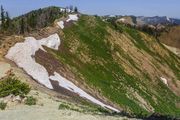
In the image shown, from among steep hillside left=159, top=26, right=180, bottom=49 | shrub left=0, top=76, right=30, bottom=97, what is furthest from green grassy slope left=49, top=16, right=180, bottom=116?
steep hillside left=159, top=26, right=180, bottom=49

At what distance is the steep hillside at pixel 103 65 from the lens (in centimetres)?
6569

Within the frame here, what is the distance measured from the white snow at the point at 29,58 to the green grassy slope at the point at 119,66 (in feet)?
16.1

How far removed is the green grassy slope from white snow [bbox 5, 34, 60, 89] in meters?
4.90

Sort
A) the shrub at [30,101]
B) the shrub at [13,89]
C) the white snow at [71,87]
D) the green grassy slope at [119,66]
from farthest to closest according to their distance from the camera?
the green grassy slope at [119,66], the white snow at [71,87], the shrub at [13,89], the shrub at [30,101]

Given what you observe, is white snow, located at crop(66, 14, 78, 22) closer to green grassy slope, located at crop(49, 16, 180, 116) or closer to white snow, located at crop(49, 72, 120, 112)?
green grassy slope, located at crop(49, 16, 180, 116)

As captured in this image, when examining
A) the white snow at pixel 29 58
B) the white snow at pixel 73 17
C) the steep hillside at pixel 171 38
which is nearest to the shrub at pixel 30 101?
the white snow at pixel 29 58

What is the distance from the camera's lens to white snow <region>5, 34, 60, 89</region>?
2378 inches

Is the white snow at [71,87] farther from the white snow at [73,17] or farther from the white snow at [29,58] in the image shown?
the white snow at [73,17]

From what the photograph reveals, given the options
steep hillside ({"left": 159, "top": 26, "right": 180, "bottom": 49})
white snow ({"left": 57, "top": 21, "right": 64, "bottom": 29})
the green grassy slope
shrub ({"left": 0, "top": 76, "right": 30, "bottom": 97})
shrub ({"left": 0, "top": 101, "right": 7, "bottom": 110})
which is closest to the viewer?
shrub ({"left": 0, "top": 101, "right": 7, "bottom": 110})

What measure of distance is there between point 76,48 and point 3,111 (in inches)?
2160

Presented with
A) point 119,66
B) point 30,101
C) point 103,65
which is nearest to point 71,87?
point 103,65

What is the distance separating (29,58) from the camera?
218 feet

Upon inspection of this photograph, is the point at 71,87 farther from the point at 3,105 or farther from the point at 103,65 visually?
the point at 3,105

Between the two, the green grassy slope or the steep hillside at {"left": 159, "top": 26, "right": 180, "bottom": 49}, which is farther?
the steep hillside at {"left": 159, "top": 26, "right": 180, "bottom": 49}
